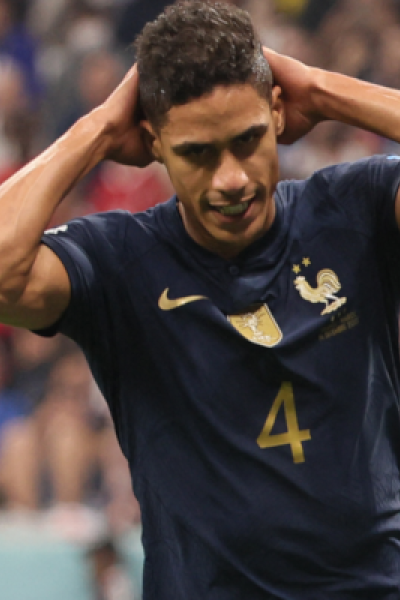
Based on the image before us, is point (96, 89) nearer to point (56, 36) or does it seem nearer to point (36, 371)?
point (56, 36)

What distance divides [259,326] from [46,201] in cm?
49

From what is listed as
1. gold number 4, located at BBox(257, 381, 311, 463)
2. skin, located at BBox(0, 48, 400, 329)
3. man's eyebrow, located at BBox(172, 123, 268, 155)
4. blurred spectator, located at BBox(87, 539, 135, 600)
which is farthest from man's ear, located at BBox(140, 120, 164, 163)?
blurred spectator, located at BBox(87, 539, 135, 600)

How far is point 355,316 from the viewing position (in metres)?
1.83

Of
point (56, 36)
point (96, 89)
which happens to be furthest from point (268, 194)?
point (56, 36)

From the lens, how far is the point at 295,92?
6.26 ft

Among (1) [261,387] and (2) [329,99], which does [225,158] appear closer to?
(2) [329,99]

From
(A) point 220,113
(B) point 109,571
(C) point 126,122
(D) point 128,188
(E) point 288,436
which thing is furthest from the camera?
(D) point 128,188

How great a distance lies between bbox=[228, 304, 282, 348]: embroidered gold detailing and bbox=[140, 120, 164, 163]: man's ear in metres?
0.37

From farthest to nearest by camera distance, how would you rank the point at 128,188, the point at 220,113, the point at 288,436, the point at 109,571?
1. the point at 128,188
2. the point at 109,571
3. the point at 288,436
4. the point at 220,113

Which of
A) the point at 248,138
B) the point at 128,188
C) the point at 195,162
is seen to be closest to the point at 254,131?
the point at 248,138

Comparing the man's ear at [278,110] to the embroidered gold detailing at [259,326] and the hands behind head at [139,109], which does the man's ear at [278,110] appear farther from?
the embroidered gold detailing at [259,326]

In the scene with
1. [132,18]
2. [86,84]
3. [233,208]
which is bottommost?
[233,208]

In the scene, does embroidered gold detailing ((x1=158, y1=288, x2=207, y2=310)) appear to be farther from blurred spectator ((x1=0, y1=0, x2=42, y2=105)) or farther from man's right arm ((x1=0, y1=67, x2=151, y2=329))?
blurred spectator ((x1=0, y1=0, x2=42, y2=105))

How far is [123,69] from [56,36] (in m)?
0.59
